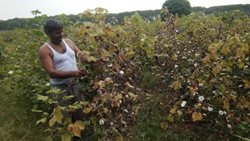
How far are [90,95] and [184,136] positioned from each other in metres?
1.50

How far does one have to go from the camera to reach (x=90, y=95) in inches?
117

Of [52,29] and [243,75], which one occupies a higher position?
[52,29]

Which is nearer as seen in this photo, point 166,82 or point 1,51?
point 166,82

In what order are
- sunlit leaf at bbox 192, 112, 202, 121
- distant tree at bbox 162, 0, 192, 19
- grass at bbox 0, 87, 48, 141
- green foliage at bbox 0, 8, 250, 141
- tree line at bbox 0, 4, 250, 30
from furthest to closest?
distant tree at bbox 162, 0, 192, 19 < tree line at bbox 0, 4, 250, 30 < grass at bbox 0, 87, 48, 141 < sunlit leaf at bbox 192, 112, 202, 121 < green foliage at bbox 0, 8, 250, 141

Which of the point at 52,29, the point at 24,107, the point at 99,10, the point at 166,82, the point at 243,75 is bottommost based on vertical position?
the point at 24,107

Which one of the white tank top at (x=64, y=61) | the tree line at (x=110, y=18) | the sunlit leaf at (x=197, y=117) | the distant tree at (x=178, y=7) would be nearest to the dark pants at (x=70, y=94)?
the white tank top at (x=64, y=61)

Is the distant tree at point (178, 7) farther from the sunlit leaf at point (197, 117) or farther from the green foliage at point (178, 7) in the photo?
the sunlit leaf at point (197, 117)

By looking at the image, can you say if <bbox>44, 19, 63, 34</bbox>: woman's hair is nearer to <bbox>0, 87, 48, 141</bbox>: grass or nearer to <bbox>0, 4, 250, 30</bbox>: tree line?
<bbox>0, 4, 250, 30</bbox>: tree line

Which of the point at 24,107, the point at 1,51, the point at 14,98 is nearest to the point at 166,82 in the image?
the point at 24,107

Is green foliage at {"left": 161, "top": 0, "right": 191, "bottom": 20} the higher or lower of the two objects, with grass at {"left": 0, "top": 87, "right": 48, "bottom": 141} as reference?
higher

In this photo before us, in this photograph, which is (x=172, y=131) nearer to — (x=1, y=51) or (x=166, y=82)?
(x=166, y=82)

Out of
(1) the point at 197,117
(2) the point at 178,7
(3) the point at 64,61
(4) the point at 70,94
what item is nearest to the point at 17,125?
(4) the point at 70,94

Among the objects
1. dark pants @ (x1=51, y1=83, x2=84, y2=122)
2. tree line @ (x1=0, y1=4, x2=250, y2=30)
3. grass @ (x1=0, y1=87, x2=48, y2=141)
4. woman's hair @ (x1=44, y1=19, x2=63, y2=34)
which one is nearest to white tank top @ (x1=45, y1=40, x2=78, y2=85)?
dark pants @ (x1=51, y1=83, x2=84, y2=122)

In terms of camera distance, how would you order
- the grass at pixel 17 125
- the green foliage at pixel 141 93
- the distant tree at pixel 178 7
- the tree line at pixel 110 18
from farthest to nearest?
the distant tree at pixel 178 7
the tree line at pixel 110 18
the grass at pixel 17 125
the green foliage at pixel 141 93
